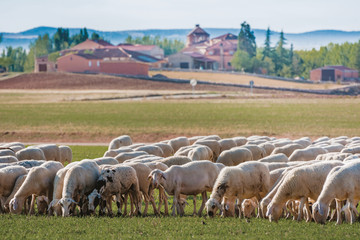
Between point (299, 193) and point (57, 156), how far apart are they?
1419 cm

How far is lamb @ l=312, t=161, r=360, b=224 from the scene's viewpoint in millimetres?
15391

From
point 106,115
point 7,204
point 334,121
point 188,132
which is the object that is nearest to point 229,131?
point 188,132

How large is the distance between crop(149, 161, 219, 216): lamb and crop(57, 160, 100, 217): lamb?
1.64 metres

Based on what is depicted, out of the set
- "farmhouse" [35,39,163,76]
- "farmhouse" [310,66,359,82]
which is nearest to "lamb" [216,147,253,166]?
"farmhouse" [35,39,163,76]

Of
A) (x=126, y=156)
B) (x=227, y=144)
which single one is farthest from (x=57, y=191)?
(x=227, y=144)

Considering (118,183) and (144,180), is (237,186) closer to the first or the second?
(144,180)

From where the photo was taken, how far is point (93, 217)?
1698cm

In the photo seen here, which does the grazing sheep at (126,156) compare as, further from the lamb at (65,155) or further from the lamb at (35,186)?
the lamb at (35,186)

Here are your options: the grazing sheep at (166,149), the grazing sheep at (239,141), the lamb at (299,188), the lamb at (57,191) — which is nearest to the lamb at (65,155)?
the grazing sheep at (166,149)

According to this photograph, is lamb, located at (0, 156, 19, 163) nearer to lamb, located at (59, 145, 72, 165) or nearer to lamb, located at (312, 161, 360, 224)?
lamb, located at (59, 145, 72, 165)

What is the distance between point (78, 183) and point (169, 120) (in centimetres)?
3699

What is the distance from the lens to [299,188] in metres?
16.3

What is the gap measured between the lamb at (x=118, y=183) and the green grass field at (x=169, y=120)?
86.2 feet

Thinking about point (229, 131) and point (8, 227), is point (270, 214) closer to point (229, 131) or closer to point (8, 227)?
point (8, 227)
